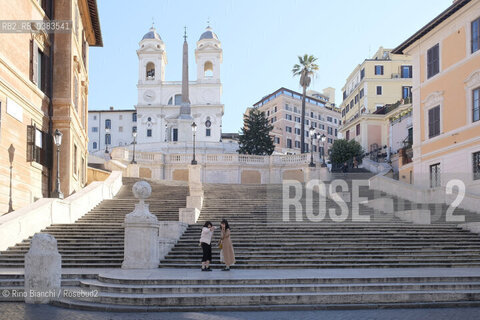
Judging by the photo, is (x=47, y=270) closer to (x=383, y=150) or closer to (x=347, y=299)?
(x=347, y=299)

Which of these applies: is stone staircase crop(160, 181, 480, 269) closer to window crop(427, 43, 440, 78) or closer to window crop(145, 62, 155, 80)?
window crop(427, 43, 440, 78)

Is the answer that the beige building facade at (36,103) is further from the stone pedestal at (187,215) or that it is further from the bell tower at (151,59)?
the bell tower at (151,59)

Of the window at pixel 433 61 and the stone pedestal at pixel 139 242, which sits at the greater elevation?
the window at pixel 433 61

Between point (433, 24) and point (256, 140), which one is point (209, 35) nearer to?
point (256, 140)

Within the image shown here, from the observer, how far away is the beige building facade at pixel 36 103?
20000 mm

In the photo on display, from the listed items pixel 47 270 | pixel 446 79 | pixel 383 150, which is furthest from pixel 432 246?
pixel 383 150

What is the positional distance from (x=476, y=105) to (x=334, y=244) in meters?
12.8

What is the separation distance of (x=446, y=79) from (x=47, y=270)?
2373cm

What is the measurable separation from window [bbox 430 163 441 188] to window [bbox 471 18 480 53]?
6563mm

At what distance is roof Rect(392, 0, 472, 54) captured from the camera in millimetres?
26766

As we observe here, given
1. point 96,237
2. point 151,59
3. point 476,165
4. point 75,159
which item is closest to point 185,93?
point 151,59

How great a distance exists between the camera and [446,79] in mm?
28500

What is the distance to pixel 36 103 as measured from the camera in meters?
23.3

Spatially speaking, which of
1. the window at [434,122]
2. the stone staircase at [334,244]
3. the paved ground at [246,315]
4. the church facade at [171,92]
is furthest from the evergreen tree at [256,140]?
the paved ground at [246,315]
